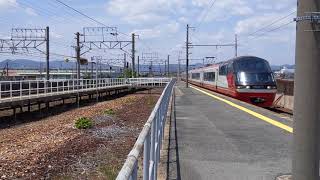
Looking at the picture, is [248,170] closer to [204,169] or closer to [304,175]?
[204,169]

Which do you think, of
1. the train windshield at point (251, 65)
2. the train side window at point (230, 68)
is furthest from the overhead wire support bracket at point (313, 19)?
the train side window at point (230, 68)

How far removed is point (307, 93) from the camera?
5.48 m

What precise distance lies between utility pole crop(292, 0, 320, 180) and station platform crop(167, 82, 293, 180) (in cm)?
255

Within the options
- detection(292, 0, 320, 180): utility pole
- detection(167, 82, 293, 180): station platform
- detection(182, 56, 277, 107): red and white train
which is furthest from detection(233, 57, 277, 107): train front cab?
detection(292, 0, 320, 180): utility pole

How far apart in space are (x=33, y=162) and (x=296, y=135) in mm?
8744

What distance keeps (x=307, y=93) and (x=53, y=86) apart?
134ft

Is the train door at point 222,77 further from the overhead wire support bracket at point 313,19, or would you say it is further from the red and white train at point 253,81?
the overhead wire support bracket at point 313,19

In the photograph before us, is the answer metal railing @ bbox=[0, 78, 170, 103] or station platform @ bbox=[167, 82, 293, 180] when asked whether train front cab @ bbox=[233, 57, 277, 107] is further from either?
station platform @ bbox=[167, 82, 293, 180]

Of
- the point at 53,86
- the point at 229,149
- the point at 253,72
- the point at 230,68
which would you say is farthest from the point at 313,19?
the point at 53,86

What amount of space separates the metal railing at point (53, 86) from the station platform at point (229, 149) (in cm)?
1631

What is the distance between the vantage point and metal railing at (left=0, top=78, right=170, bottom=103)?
3290cm

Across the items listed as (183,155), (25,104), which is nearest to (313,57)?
(183,155)

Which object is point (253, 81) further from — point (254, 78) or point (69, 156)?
point (69, 156)

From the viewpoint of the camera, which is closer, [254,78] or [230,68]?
[254,78]
